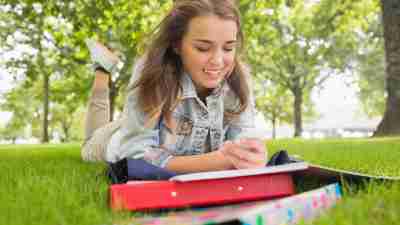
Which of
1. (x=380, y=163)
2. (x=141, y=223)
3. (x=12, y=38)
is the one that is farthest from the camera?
(x=12, y=38)

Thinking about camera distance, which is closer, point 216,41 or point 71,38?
point 216,41

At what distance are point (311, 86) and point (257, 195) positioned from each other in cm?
2828

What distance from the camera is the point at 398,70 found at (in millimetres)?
10047

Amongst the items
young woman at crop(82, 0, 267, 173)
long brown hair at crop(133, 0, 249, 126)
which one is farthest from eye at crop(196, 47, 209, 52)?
long brown hair at crop(133, 0, 249, 126)

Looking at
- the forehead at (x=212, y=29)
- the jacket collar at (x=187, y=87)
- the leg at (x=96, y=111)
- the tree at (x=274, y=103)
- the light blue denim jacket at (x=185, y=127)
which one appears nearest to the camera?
the forehead at (x=212, y=29)

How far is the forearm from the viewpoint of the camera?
2.59m

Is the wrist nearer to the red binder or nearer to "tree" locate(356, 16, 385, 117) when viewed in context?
the red binder

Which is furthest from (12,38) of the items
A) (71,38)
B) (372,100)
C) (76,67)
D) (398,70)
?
(372,100)

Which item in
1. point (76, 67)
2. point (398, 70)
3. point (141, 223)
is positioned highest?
point (76, 67)

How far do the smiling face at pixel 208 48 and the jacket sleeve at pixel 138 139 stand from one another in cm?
43

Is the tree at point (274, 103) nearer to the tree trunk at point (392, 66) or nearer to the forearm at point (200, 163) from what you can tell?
the tree trunk at point (392, 66)

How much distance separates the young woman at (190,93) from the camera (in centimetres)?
283

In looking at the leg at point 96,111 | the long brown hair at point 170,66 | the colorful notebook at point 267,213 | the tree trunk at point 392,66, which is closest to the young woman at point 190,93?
the long brown hair at point 170,66

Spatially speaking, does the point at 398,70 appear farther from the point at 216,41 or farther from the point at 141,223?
the point at 141,223
